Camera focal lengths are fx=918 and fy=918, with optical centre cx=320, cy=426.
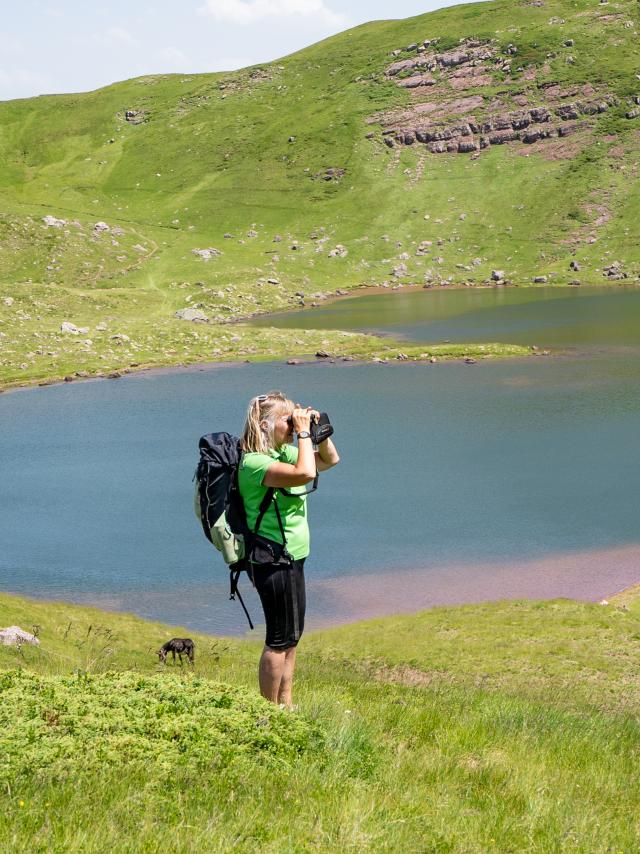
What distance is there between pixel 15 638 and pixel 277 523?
14.0 metres

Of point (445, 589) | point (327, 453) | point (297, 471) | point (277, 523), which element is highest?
point (327, 453)

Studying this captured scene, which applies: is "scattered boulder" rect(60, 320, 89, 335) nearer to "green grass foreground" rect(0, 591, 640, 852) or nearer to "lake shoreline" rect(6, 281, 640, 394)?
"lake shoreline" rect(6, 281, 640, 394)

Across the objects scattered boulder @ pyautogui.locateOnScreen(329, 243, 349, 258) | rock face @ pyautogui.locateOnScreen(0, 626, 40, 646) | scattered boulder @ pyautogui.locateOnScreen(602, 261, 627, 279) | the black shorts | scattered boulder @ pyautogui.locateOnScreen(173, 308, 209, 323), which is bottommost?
rock face @ pyautogui.locateOnScreen(0, 626, 40, 646)

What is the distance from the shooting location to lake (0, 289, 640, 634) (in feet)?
122

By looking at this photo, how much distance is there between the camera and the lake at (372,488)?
3731 cm

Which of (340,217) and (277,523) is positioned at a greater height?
(340,217)

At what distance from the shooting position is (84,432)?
66.7m

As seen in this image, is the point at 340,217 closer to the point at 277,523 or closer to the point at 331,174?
the point at 331,174

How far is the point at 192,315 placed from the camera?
116125mm

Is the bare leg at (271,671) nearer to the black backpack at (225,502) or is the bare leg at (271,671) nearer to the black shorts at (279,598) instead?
the black shorts at (279,598)

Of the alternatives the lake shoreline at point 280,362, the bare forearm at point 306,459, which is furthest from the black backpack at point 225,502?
the lake shoreline at point 280,362

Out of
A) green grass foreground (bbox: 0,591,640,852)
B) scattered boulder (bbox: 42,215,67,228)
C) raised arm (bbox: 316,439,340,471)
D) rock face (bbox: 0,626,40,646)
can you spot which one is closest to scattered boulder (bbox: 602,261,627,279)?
scattered boulder (bbox: 42,215,67,228)

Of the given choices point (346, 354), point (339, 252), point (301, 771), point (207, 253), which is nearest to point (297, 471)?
point (301, 771)

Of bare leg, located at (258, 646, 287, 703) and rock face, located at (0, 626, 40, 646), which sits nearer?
bare leg, located at (258, 646, 287, 703)
